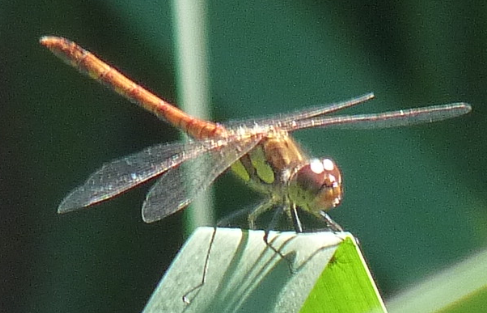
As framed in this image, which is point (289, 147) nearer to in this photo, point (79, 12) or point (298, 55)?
point (298, 55)

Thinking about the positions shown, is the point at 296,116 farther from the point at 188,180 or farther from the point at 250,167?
the point at 188,180

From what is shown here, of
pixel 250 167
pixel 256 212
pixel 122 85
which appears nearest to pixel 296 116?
pixel 250 167

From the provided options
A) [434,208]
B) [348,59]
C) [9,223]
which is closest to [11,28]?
[9,223]

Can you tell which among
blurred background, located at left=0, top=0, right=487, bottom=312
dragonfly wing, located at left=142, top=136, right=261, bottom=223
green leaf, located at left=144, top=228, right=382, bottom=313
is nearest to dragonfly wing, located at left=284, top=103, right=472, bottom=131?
dragonfly wing, located at left=142, top=136, right=261, bottom=223

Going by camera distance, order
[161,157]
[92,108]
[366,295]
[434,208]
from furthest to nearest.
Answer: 1. [92,108]
2. [434,208]
3. [161,157]
4. [366,295]

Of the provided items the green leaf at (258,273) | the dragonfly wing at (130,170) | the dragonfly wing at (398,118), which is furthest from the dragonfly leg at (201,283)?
the dragonfly wing at (398,118)

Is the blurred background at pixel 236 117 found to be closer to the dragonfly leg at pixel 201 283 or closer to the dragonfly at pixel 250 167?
the dragonfly at pixel 250 167

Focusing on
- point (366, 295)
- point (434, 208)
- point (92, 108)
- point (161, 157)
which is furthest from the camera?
point (92, 108)
